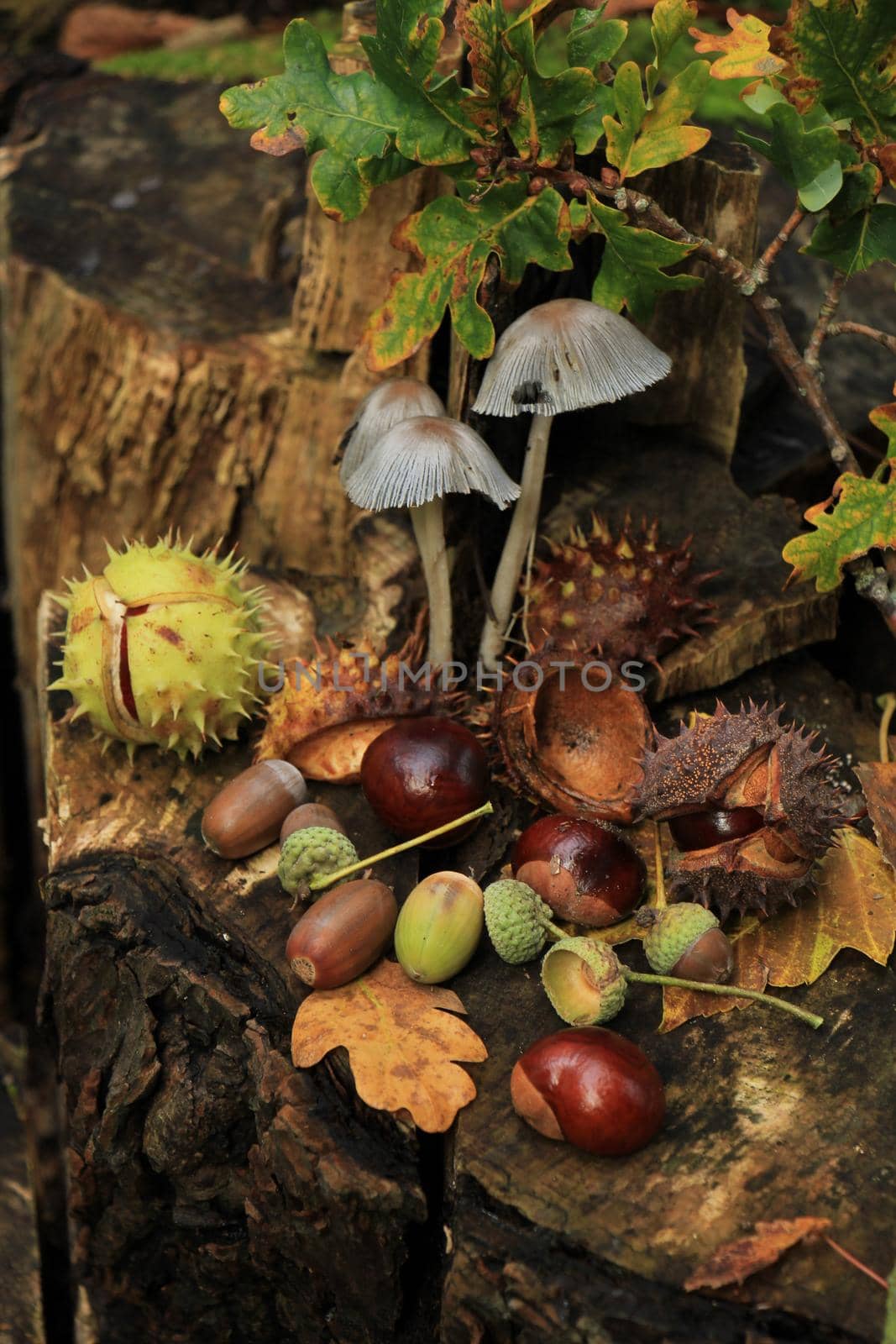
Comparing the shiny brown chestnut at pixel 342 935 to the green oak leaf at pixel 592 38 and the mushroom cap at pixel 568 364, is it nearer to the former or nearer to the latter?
the mushroom cap at pixel 568 364

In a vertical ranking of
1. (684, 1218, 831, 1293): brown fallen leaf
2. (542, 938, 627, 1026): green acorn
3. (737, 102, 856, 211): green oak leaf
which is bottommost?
(684, 1218, 831, 1293): brown fallen leaf

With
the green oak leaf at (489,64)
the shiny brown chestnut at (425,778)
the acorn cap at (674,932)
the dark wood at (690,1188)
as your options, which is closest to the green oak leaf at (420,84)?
the green oak leaf at (489,64)

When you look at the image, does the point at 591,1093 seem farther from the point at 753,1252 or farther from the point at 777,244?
the point at 777,244

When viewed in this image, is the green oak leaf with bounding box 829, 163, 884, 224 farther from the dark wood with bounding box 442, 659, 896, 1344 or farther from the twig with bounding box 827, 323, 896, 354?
the dark wood with bounding box 442, 659, 896, 1344

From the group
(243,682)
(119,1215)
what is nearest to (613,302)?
(243,682)

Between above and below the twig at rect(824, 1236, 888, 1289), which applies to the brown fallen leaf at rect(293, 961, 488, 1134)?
below

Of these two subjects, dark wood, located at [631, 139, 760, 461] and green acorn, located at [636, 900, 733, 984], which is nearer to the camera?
green acorn, located at [636, 900, 733, 984]

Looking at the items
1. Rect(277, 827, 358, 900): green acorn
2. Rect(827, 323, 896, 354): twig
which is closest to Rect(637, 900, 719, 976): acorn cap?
Rect(277, 827, 358, 900): green acorn

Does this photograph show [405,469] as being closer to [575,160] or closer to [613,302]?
[613,302]

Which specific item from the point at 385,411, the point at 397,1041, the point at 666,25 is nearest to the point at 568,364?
the point at 385,411
